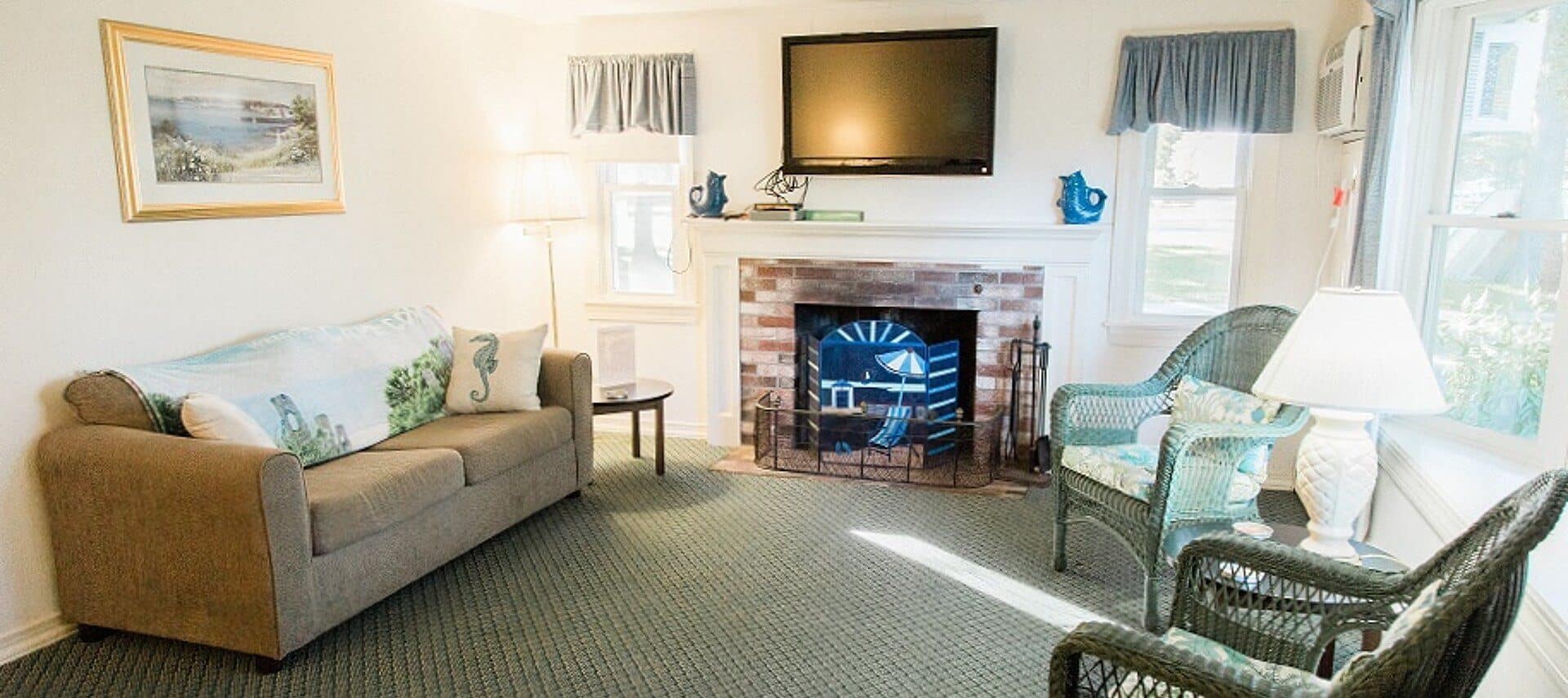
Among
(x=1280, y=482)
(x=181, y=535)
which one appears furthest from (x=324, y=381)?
(x=1280, y=482)

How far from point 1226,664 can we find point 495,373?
3.00 meters

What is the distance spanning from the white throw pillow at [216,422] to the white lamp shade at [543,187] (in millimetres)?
2130

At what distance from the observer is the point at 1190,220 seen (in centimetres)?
456

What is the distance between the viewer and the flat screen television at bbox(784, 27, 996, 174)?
4582 millimetres

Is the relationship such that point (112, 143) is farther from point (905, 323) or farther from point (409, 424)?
point (905, 323)

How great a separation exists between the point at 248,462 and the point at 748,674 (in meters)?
1.47

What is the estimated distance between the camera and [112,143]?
3.16m

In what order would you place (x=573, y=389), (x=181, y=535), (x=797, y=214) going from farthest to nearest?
(x=797, y=214) → (x=573, y=389) → (x=181, y=535)

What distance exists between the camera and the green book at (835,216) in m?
4.87

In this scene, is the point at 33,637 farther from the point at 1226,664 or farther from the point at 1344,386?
the point at 1344,386

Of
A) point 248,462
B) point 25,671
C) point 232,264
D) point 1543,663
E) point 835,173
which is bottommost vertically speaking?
point 25,671

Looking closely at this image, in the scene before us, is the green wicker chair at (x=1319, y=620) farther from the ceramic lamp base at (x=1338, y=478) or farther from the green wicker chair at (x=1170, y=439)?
the green wicker chair at (x=1170, y=439)

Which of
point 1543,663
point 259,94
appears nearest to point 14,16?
point 259,94

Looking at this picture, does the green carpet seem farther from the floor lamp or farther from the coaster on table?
the floor lamp
